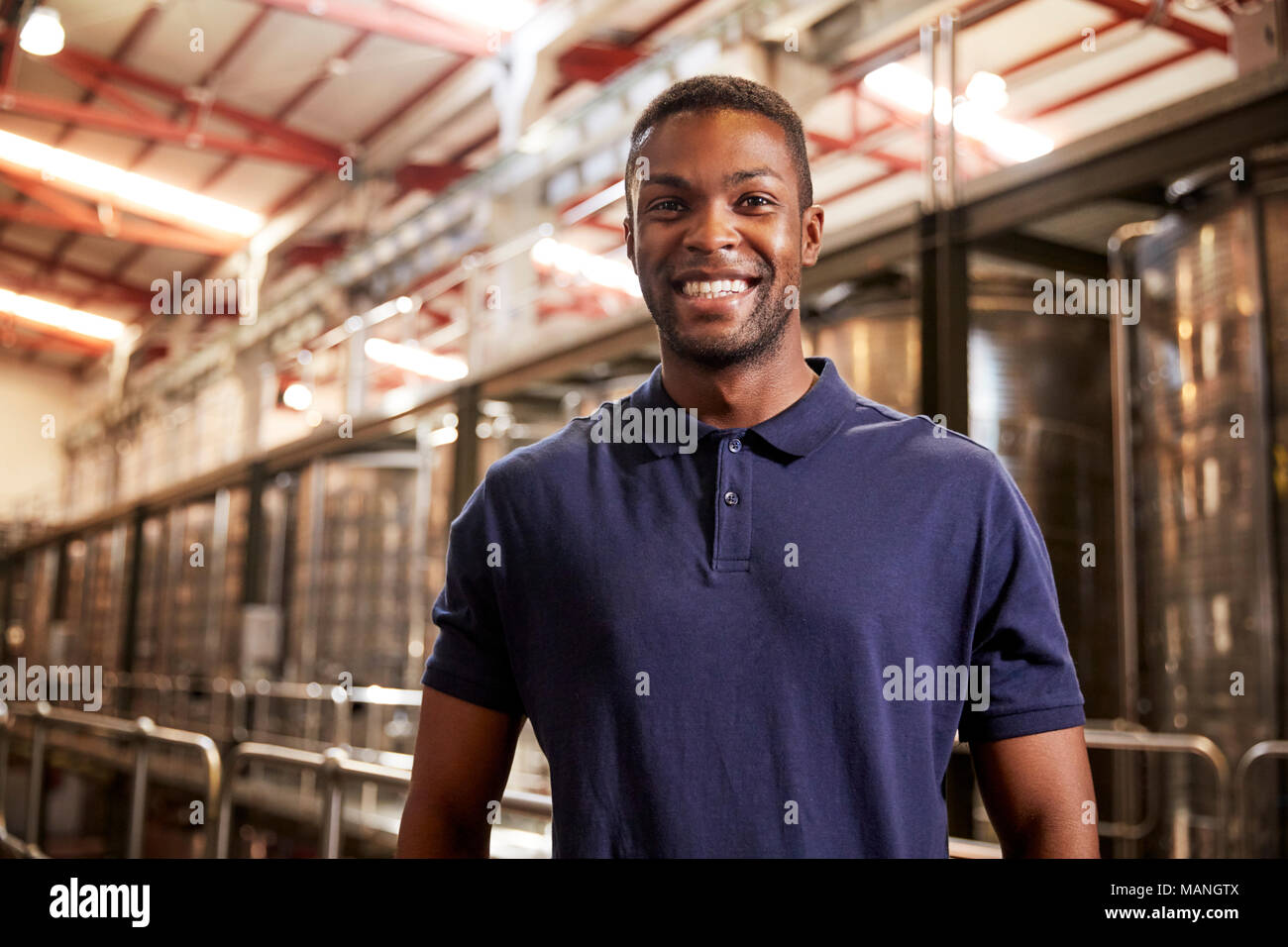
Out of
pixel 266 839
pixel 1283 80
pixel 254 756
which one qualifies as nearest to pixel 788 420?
pixel 1283 80

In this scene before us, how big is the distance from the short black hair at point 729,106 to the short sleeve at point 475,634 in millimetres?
438

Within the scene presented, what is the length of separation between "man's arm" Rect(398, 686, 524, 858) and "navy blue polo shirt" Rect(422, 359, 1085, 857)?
0.03m

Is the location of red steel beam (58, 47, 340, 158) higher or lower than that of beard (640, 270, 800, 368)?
higher

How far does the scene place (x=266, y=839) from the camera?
9539 millimetres

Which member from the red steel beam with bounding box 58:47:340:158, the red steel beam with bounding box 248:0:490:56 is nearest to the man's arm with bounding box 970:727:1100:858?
the red steel beam with bounding box 248:0:490:56

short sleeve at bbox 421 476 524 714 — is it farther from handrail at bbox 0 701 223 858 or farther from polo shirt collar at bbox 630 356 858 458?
handrail at bbox 0 701 223 858

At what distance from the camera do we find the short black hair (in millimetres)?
1368

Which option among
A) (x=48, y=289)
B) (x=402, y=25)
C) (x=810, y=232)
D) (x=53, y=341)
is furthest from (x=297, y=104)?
(x=810, y=232)

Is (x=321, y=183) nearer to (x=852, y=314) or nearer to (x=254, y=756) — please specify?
(x=852, y=314)

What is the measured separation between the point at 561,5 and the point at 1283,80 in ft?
19.0

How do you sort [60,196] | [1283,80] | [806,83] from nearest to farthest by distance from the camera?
[1283,80]
[806,83]
[60,196]

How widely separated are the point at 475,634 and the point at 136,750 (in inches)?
154

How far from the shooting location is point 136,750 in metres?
4.69

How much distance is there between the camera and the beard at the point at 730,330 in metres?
1.36
